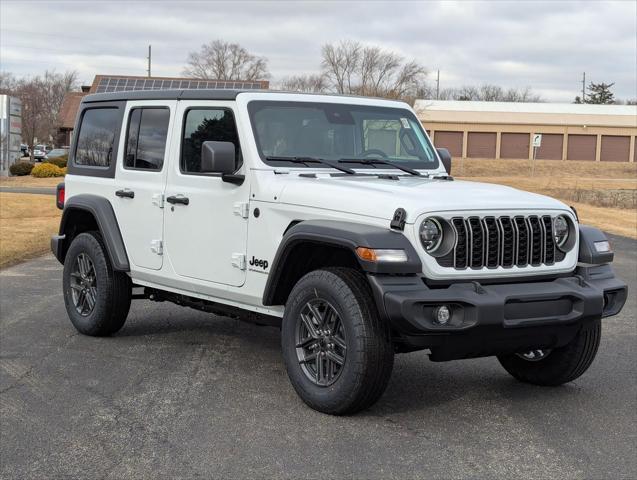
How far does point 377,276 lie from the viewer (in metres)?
5.00

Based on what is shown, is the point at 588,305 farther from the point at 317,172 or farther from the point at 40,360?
the point at 40,360

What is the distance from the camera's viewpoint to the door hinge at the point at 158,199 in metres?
6.94

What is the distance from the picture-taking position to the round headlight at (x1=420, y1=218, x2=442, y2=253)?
202 inches

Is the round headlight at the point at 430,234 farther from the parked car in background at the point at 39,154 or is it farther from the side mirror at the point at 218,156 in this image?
the parked car in background at the point at 39,154

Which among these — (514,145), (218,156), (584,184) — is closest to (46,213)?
(218,156)

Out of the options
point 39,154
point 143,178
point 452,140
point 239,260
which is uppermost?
point 452,140

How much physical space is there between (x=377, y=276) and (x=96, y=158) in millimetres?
3830

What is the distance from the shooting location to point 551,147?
80.6 m

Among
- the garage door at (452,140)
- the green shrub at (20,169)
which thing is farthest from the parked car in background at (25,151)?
the garage door at (452,140)

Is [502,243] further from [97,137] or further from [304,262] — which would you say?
[97,137]

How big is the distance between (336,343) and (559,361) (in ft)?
5.57

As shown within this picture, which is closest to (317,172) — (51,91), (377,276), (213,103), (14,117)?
(213,103)

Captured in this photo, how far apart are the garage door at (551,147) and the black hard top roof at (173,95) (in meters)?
75.2

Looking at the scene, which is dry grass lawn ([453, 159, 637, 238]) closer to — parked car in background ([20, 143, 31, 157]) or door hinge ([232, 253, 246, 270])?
door hinge ([232, 253, 246, 270])
